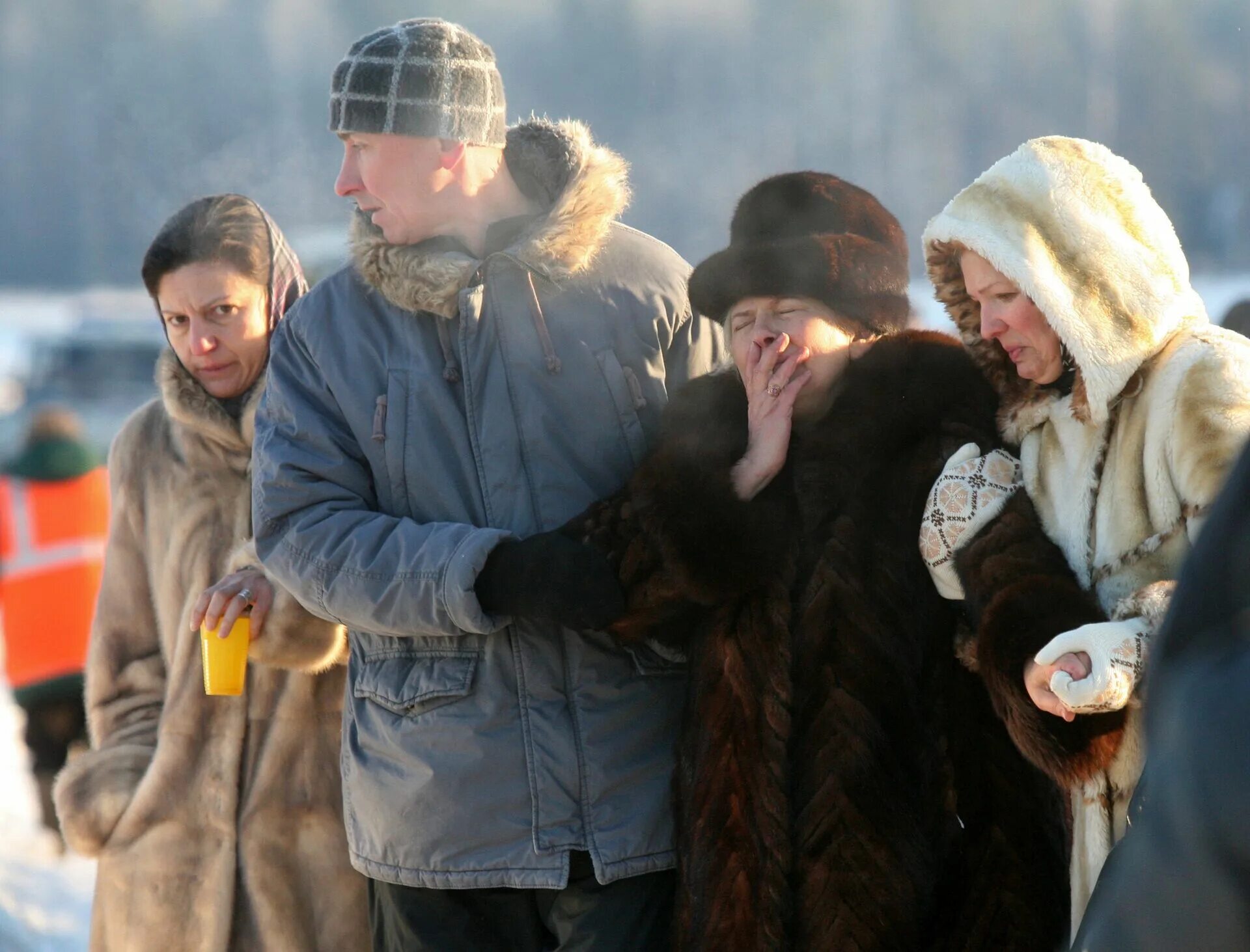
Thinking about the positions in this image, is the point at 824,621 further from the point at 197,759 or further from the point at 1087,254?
the point at 197,759

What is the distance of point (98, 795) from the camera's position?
2.83 meters

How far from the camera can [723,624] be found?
215cm

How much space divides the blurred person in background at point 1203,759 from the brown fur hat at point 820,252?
135cm

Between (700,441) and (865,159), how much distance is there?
2419 centimetres

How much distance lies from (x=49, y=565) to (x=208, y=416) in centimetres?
234

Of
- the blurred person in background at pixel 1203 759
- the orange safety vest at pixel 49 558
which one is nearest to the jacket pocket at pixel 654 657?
the blurred person in background at pixel 1203 759

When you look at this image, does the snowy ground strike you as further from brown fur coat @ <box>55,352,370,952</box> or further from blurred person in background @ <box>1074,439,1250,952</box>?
blurred person in background @ <box>1074,439,1250,952</box>

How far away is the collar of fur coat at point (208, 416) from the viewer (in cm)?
285

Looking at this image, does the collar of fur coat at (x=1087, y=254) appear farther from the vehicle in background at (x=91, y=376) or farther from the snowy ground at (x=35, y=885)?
the vehicle in background at (x=91, y=376)

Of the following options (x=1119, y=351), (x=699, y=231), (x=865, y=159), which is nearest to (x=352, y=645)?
(x=1119, y=351)

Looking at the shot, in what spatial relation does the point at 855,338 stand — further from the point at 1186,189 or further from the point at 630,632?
the point at 1186,189

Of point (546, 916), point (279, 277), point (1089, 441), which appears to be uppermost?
point (1089, 441)

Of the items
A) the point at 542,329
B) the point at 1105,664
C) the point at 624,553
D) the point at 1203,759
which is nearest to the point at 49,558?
the point at 542,329

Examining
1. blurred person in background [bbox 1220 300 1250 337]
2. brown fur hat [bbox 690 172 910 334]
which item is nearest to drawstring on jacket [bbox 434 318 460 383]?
brown fur hat [bbox 690 172 910 334]
